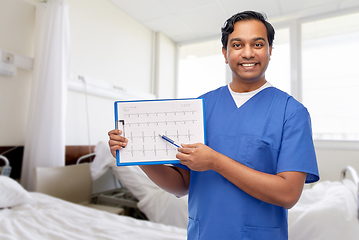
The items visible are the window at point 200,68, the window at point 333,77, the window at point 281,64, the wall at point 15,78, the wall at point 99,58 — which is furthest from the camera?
the window at point 200,68

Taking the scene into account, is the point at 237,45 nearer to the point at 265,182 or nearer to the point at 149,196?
the point at 265,182

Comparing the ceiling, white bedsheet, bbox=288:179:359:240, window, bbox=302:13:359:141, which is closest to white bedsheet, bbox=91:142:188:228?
white bedsheet, bbox=288:179:359:240

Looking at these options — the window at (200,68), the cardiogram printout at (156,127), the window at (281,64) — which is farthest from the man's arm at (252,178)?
the window at (200,68)

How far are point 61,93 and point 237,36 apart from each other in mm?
1934

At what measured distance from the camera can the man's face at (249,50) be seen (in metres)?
0.83

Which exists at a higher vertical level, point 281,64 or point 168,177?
point 281,64

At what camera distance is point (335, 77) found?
3.28 m

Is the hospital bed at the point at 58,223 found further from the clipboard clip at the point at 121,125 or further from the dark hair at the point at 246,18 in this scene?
the dark hair at the point at 246,18

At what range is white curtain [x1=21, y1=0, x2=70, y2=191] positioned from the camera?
7.32ft

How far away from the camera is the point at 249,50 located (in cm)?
82

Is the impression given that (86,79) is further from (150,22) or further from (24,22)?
(150,22)

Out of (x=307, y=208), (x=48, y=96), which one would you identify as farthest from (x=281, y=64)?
(x=48, y=96)

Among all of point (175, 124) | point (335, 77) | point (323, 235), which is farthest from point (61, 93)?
point (335, 77)

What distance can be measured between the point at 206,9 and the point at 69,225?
9.88 feet
